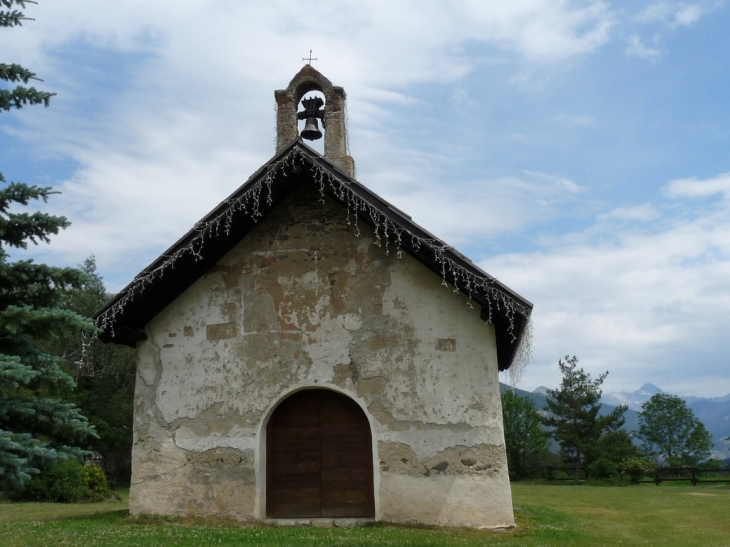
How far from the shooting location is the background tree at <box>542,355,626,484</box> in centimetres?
4319

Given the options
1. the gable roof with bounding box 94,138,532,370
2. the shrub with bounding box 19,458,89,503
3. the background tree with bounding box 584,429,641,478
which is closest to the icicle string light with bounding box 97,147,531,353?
the gable roof with bounding box 94,138,532,370

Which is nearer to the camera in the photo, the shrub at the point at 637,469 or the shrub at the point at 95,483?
the shrub at the point at 95,483

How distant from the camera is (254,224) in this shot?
10836 mm

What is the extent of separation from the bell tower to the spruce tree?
613 cm

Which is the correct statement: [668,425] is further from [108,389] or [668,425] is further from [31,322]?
[31,322]

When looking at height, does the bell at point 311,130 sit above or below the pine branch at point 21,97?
above

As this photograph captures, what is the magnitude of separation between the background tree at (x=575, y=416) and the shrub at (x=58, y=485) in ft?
105

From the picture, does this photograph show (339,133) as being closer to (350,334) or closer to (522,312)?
(350,334)

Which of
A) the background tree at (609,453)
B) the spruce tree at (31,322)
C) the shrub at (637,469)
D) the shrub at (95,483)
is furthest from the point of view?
the background tree at (609,453)

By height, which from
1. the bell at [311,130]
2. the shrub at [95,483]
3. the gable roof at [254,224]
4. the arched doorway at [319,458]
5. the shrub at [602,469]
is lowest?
the shrub at [602,469]

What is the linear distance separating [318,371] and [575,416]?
38.3 meters

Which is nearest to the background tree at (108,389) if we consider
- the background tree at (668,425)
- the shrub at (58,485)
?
the shrub at (58,485)

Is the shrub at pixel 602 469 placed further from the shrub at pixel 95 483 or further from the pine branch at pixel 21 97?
the pine branch at pixel 21 97

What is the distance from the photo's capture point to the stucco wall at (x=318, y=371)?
371 inches
